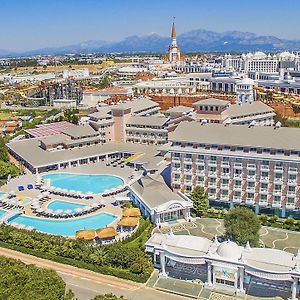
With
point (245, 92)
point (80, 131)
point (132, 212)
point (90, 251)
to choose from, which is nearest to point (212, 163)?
point (132, 212)

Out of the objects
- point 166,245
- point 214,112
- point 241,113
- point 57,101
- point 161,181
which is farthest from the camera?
point 57,101

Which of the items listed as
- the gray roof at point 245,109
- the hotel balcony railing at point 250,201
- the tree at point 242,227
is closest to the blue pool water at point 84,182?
the hotel balcony railing at point 250,201

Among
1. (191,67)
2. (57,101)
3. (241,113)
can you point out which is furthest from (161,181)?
(191,67)

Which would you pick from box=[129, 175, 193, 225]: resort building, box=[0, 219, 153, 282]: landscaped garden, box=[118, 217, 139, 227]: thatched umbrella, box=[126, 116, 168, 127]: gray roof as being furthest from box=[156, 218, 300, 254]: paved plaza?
box=[126, 116, 168, 127]: gray roof

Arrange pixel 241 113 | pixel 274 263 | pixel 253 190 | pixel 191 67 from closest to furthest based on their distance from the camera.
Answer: pixel 274 263
pixel 253 190
pixel 241 113
pixel 191 67

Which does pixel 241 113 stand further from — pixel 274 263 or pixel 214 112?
pixel 274 263
